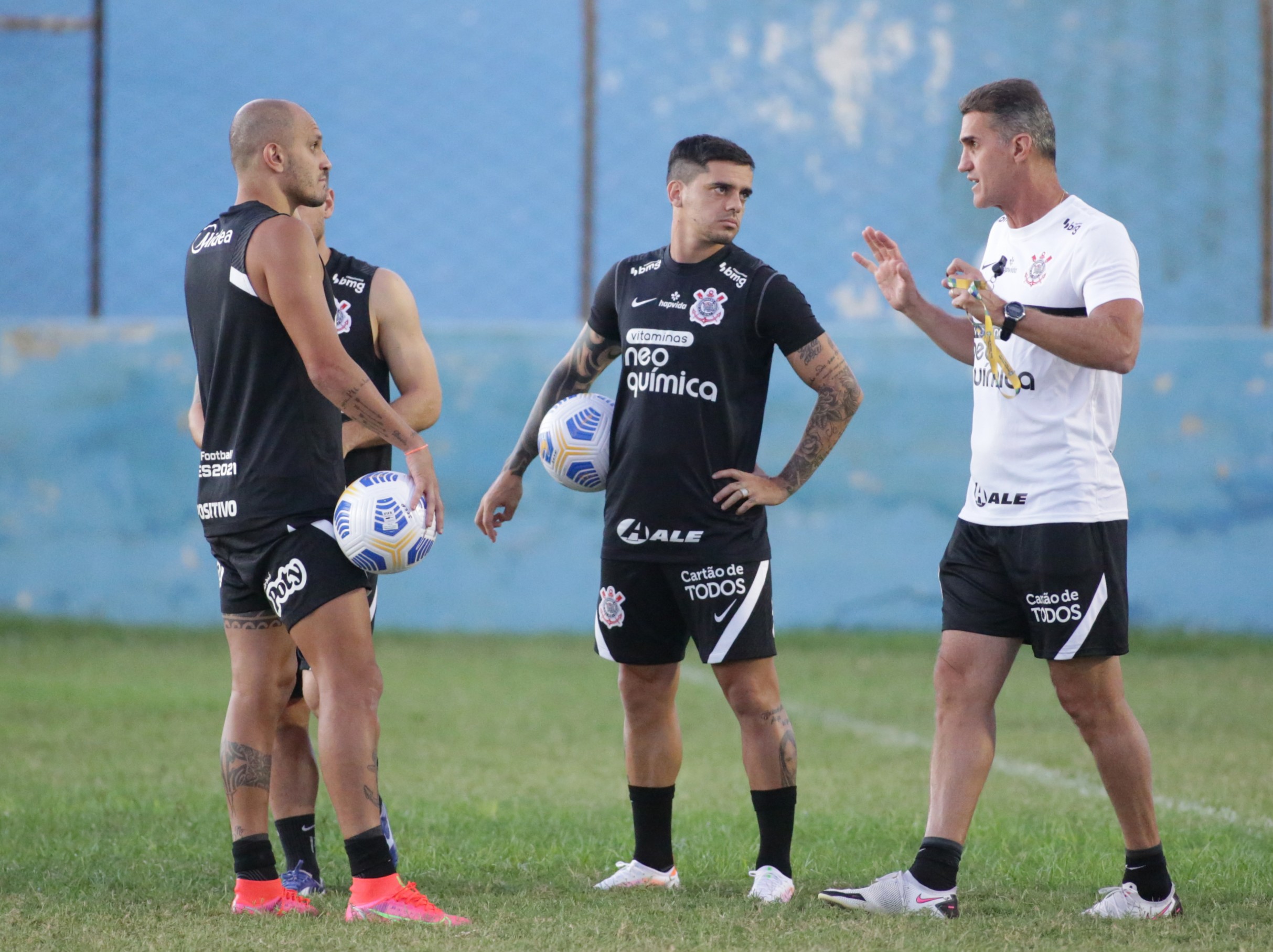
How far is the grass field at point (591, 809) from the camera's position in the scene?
13.7 ft

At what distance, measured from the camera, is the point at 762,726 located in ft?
15.6

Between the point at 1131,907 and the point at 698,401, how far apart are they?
201cm

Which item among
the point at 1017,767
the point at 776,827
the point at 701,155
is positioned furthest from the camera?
the point at 1017,767

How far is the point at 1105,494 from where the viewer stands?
14.4 feet

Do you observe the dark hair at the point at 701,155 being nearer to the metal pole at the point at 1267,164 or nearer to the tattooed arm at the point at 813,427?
the tattooed arm at the point at 813,427

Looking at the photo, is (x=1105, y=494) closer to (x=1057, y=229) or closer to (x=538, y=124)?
(x=1057, y=229)

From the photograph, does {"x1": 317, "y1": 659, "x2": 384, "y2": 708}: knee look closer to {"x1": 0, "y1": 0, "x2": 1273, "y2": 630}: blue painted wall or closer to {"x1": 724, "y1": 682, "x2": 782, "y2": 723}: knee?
{"x1": 724, "y1": 682, "x2": 782, "y2": 723}: knee

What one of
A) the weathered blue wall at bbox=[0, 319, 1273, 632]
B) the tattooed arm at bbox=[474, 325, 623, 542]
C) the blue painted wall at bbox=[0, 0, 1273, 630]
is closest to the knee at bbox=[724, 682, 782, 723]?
the tattooed arm at bbox=[474, 325, 623, 542]

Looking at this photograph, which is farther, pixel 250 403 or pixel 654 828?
pixel 654 828

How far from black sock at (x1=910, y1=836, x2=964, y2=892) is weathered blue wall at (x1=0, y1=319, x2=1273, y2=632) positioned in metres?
8.88

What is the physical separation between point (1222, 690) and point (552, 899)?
6.92m

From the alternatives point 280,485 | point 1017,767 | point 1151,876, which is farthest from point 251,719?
point 1017,767

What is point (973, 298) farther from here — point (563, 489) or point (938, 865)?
point (563, 489)

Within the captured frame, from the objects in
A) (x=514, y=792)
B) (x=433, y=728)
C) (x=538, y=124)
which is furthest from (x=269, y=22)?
(x=514, y=792)
